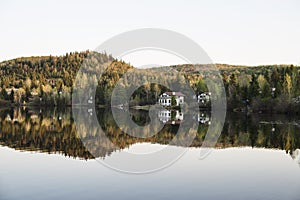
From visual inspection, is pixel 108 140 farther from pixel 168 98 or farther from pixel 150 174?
pixel 168 98

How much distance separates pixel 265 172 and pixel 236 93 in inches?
1968

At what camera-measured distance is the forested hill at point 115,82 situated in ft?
184

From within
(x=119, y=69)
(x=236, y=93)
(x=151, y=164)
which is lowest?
(x=151, y=164)

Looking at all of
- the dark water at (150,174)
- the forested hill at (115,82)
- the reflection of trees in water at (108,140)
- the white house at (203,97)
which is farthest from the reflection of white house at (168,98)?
the dark water at (150,174)

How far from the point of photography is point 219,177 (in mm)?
14781

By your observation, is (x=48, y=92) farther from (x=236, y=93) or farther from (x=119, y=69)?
(x=236, y=93)

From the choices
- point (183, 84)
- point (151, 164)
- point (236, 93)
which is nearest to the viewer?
point (151, 164)

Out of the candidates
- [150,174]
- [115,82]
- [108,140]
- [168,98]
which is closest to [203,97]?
[168,98]

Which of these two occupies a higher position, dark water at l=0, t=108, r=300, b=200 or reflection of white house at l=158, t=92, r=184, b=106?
reflection of white house at l=158, t=92, r=184, b=106

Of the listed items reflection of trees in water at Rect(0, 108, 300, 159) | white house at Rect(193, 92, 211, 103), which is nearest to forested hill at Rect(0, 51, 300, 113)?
white house at Rect(193, 92, 211, 103)

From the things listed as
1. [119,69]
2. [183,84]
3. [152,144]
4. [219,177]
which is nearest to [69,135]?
[152,144]

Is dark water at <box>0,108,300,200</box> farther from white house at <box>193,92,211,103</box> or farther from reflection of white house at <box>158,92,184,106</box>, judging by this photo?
reflection of white house at <box>158,92,184,106</box>

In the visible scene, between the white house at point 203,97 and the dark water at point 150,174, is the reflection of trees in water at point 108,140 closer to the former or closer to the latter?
the dark water at point 150,174

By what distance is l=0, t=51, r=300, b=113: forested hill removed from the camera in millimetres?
56125
